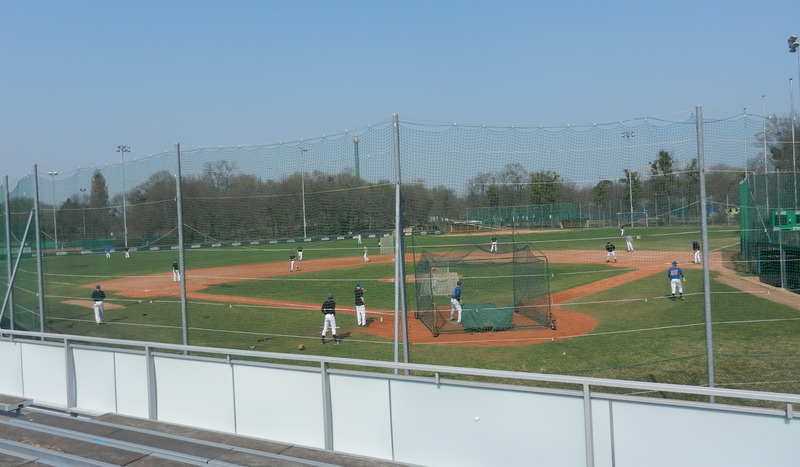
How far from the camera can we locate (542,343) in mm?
16453

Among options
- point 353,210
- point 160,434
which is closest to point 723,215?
point 353,210

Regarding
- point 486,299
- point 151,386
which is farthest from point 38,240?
point 486,299

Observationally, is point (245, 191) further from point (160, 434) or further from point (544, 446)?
point (544, 446)

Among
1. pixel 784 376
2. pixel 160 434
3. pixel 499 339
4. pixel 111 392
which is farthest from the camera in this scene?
pixel 499 339

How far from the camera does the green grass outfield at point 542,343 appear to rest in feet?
38.4

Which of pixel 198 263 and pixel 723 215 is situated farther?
pixel 198 263

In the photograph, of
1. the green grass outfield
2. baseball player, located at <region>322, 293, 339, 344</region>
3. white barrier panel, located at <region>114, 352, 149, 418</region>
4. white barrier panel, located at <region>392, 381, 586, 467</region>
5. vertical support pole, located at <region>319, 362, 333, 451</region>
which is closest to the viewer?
white barrier panel, located at <region>392, 381, 586, 467</region>

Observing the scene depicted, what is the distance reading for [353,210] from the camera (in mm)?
10781

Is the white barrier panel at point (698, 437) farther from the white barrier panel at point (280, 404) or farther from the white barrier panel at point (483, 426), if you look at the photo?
the white barrier panel at point (280, 404)

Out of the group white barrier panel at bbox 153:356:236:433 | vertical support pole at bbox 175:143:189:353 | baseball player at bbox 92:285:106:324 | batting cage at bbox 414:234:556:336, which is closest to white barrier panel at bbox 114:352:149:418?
white barrier panel at bbox 153:356:236:433

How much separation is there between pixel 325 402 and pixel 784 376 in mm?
8624

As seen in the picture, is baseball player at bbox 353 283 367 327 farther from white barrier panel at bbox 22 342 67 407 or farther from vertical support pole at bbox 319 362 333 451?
vertical support pole at bbox 319 362 333 451

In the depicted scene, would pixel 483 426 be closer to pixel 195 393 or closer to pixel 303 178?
pixel 195 393

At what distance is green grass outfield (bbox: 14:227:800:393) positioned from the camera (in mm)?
11711
